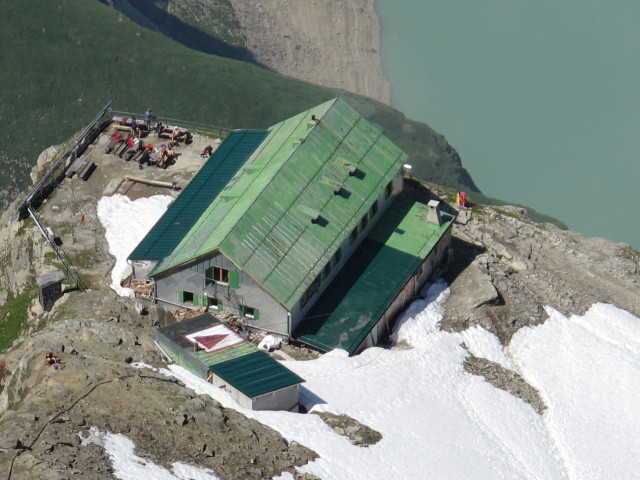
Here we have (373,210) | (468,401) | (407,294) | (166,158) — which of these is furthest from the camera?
(166,158)

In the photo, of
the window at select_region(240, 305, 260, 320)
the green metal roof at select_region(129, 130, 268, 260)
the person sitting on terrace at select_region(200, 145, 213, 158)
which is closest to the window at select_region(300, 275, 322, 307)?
the window at select_region(240, 305, 260, 320)

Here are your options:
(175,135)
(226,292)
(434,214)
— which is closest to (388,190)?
(434,214)

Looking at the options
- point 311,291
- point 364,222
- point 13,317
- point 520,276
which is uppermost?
point 520,276

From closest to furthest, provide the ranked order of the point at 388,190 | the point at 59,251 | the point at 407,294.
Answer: the point at 407,294 → the point at 59,251 → the point at 388,190

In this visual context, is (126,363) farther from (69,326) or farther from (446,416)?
(446,416)

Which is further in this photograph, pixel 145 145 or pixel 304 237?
pixel 145 145

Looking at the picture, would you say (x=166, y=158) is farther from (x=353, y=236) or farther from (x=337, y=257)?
(x=337, y=257)
